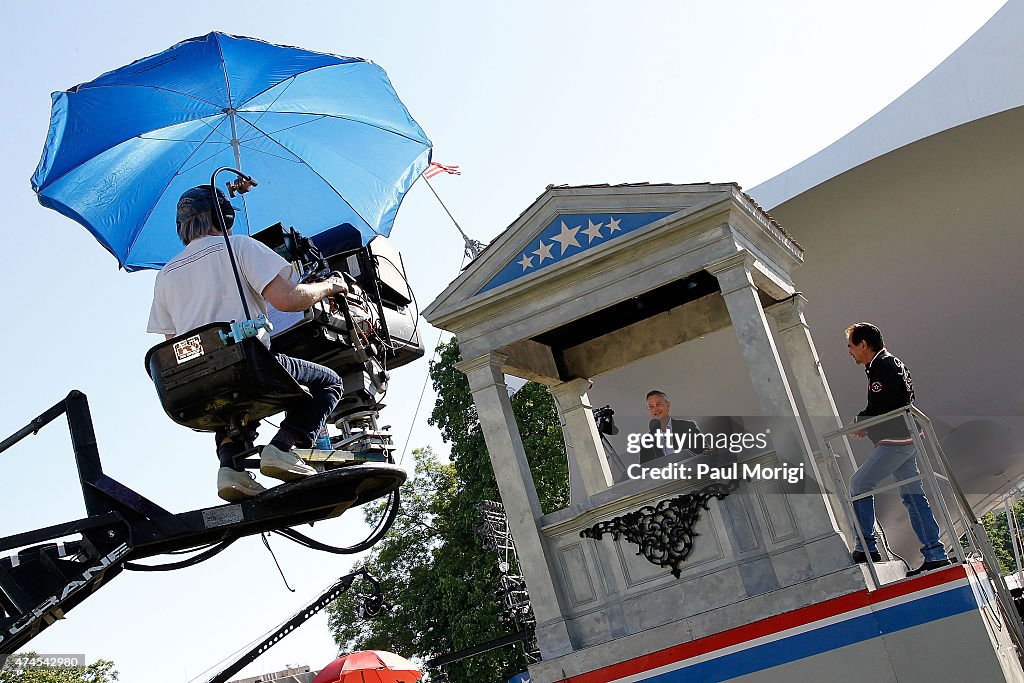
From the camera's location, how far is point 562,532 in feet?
24.4

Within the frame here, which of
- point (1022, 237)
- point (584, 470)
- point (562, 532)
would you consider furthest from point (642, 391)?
point (562, 532)

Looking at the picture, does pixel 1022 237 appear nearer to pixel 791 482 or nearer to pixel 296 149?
pixel 791 482

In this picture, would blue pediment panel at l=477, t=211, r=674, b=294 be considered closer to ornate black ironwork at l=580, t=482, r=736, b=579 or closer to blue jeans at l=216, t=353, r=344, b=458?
ornate black ironwork at l=580, t=482, r=736, b=579

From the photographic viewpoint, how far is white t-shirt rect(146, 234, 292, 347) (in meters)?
5.06

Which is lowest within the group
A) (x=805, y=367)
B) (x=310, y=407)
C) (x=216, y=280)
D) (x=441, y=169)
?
(x=805, y=367)

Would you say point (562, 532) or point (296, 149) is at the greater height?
point (296, 149)

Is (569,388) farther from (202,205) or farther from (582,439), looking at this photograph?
(202,205)

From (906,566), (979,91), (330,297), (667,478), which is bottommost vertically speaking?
(906,566)

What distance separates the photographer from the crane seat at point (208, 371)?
4812 millimetres

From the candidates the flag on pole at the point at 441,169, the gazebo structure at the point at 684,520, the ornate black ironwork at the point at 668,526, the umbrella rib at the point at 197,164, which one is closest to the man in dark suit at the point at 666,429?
the gazebo structure at the point at 684,520

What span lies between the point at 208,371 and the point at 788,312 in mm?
5236

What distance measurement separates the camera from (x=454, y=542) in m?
27.0

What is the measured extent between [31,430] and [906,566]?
5622mm

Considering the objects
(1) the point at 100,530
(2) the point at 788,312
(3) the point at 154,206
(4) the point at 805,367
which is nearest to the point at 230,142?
(3) the point at 154,206
